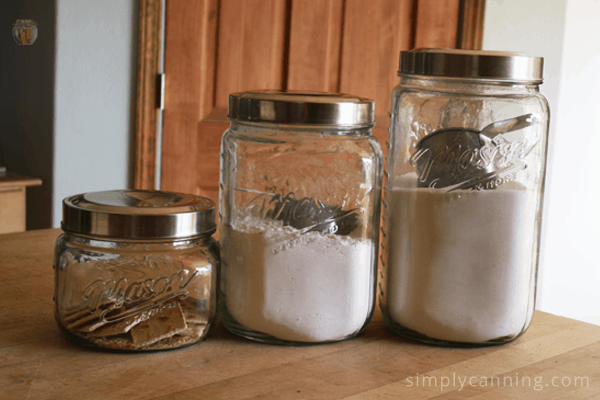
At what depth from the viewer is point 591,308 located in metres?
3.17

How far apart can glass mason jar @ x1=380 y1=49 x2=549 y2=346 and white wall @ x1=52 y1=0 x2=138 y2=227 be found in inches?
68.6

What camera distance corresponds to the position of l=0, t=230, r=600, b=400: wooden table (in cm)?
52

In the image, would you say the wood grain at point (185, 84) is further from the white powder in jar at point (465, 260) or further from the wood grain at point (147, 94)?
the white powder in jar at point (465, 260)

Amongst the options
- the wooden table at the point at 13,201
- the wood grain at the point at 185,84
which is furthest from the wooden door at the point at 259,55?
the wooden table at the point at 13,201

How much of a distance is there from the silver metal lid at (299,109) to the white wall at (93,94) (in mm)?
1705

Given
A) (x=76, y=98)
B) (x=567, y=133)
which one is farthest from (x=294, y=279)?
(x=567, y=133)

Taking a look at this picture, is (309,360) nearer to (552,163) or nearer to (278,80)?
(278,80)

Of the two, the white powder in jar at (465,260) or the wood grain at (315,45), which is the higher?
the wood grain at (315,45)

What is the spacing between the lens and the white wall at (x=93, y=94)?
6.94ft

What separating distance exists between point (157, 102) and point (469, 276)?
1.85 meters

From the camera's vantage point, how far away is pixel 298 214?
591 mm

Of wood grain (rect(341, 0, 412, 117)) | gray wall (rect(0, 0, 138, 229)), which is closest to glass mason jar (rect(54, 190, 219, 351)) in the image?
gray wall (rect(0, 0, 138, 229))

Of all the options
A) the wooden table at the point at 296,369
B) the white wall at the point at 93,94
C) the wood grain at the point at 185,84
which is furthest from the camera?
the wood grain at the point at 185,84

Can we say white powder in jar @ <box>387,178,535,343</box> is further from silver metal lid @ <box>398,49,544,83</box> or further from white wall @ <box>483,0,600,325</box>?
white wall @ <box>483,0,600,325</box>
